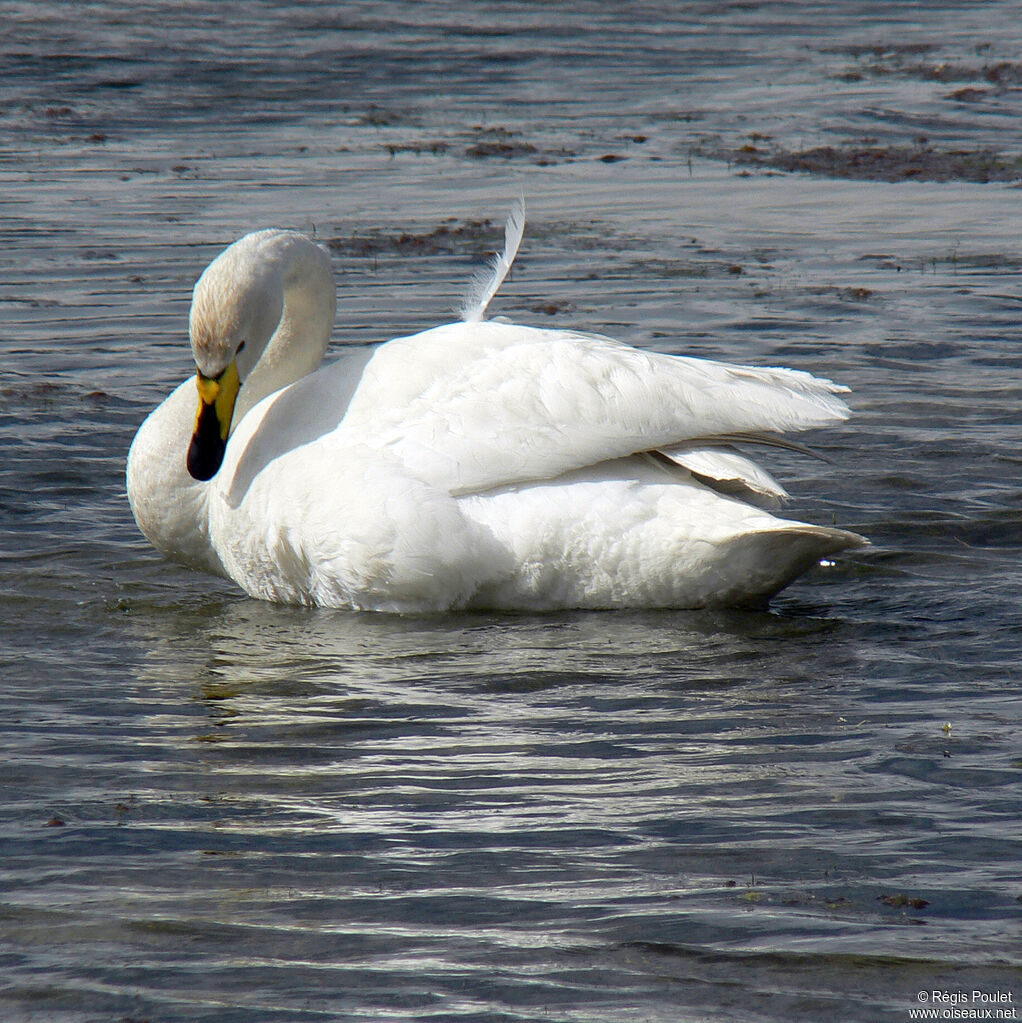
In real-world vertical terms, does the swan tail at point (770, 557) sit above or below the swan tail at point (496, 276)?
below

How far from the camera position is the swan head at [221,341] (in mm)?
5754

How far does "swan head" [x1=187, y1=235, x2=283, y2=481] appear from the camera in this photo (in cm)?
575

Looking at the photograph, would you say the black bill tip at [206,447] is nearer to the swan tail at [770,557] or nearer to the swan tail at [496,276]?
the swan tail at [496,276]

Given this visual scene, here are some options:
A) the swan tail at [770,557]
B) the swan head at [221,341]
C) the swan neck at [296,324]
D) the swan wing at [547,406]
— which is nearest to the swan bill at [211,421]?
the swan head at [221,341]

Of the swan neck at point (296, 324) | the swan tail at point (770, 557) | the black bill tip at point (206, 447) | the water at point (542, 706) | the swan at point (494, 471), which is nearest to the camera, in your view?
the water at point (542, 706)

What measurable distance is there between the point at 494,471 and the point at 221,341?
109cm

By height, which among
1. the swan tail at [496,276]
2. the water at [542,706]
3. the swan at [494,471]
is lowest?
the water at [542,706]

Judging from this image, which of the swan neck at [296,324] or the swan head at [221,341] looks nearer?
the swan head at [221,341]

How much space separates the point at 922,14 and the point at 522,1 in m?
5.81

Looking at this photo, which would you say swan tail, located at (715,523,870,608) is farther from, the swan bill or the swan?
the swan bill

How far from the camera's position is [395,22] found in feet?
74.1

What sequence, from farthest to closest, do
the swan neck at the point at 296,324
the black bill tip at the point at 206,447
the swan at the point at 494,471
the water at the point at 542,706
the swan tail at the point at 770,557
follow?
1. the swan neck at the point at 296,324
2. the black bill tip at the point at 206,447
3. the swan at the point at 494,471
4. the swan tail at the point at 770,557
5. the water at the point at 542,706

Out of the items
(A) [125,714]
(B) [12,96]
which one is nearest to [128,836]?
(A) [125,714]

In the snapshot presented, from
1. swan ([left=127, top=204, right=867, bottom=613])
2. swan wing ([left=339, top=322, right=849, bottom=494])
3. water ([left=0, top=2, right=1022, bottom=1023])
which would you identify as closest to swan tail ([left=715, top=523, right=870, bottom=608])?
swan ([left=127, top=204, right=867, bottom=613])
